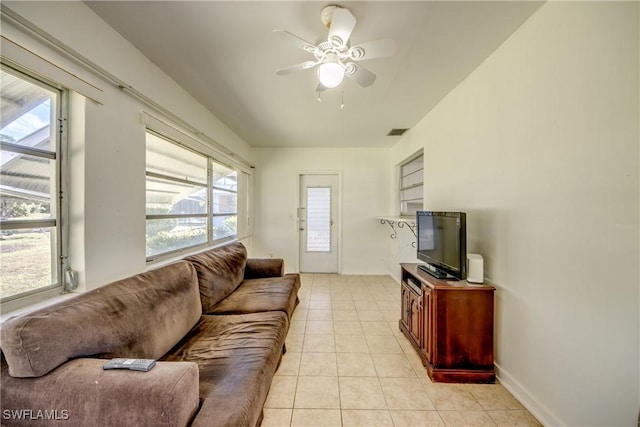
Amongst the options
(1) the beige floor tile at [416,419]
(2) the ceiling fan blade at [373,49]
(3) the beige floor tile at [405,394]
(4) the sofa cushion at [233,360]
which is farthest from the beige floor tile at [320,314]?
(2) the ceiling fan blade at [373,49]

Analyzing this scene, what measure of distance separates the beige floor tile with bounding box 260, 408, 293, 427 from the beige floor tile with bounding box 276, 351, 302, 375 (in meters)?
0.34

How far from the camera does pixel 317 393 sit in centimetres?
164

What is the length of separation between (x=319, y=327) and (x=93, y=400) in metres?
1.95

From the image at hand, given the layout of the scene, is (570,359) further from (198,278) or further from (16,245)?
(16,245)

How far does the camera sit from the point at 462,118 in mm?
2193

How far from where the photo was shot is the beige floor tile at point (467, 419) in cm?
142

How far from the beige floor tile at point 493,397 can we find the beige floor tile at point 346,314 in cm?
126

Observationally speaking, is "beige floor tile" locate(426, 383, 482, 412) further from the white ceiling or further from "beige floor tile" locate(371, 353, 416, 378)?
the white ceiling

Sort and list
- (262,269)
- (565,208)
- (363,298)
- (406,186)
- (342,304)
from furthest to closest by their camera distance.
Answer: (406,186) < (363,298) < (342,304) < (262,269) < (565,208)

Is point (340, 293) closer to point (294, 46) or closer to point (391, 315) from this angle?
point (391, 315)

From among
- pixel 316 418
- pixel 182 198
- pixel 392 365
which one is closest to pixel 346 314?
pixel 392 365

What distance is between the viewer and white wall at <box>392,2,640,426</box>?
1042 mm

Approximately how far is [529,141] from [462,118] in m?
0.82

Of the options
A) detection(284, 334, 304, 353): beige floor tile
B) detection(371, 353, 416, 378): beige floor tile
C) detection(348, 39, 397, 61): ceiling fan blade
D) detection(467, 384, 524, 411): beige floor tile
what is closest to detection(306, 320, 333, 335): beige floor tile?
detection(284, 334, 304, 353): beige floor tile
